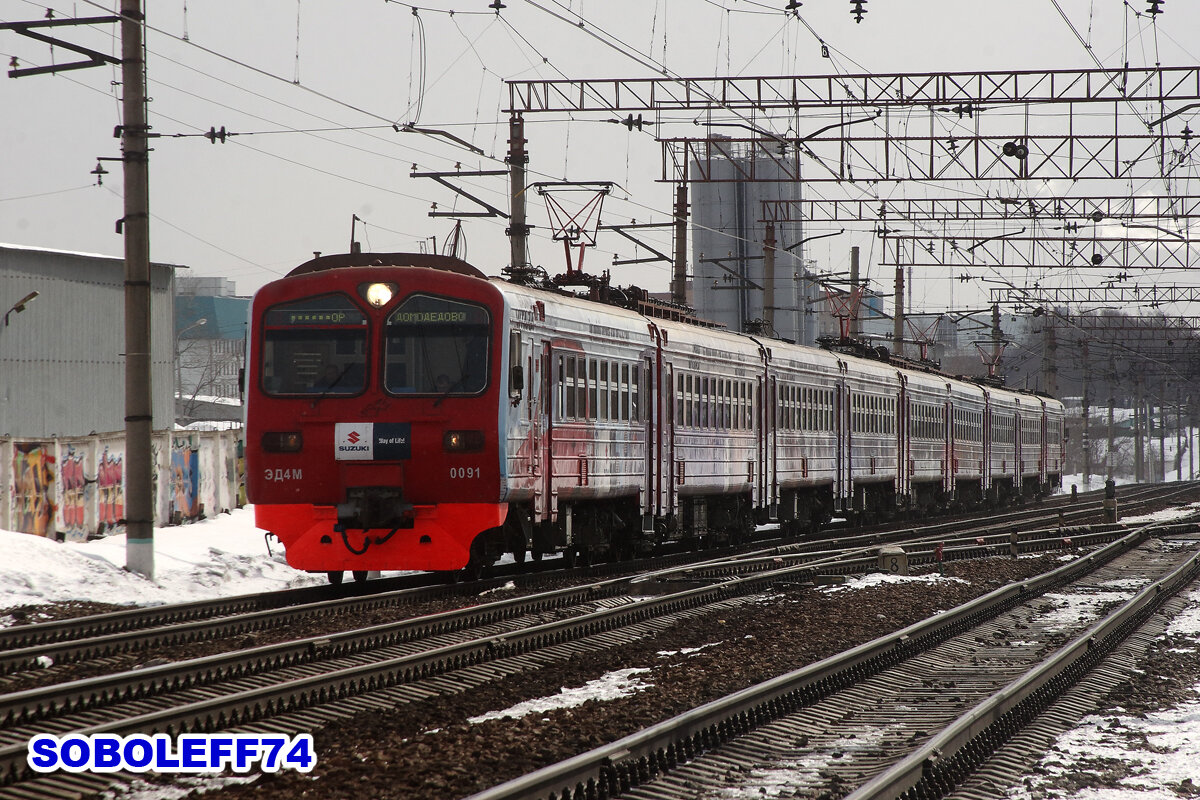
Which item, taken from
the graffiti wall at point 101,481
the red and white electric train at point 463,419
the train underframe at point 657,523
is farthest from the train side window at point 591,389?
the graffiti wall at point 101,481

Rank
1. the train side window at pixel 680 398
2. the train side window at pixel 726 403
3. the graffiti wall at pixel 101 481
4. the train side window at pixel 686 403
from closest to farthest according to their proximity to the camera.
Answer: the train side window at pixel 680 398 → the train side window at pixel 686 403 → the graffiti wall at pixel 101 481 → the train side window at pixel 726 403

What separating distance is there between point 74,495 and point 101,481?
1044 mm

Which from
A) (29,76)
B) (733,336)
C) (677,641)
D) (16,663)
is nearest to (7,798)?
(16,663)

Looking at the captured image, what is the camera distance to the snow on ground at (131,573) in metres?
15.0

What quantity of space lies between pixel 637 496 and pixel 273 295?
6.20 meters

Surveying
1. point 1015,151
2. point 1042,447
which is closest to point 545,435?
point 1015,151

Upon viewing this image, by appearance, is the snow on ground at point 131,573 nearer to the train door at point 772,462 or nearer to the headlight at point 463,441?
the headlight at point 463,441

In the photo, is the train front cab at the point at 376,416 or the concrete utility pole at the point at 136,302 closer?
the train front cab at the point at 376,416

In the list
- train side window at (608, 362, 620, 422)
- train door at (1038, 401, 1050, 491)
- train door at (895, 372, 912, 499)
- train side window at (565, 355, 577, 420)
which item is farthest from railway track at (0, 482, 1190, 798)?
train door at (1038, 401, 1050, 491)

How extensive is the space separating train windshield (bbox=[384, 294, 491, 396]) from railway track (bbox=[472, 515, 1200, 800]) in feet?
16.3

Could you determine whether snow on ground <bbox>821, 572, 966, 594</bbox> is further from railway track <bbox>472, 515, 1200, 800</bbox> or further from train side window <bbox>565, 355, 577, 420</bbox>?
train side window <bbox>565, 355, 577, 420</bbox>

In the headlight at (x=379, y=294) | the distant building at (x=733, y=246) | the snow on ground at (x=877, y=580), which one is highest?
the distant building at (x=733, y=246)

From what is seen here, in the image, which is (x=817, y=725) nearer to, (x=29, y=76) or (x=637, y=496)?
(x=637, y=496)

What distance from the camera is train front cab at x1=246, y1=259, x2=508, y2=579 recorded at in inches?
556
